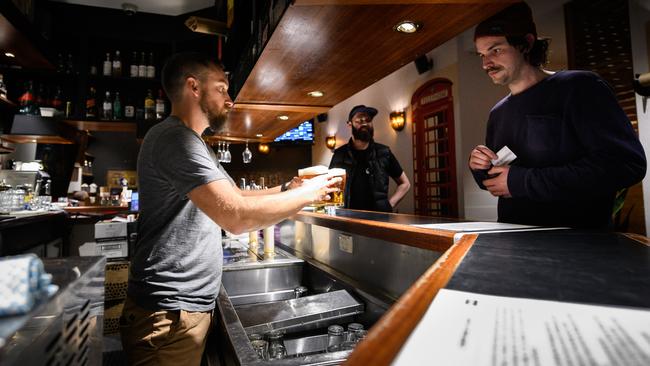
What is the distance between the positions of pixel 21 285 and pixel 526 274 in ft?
2.43

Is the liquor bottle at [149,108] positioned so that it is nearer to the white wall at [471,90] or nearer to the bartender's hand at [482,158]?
the white wall at [471,90]

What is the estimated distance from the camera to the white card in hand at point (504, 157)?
4.85ft

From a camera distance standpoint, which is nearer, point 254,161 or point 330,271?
point 330,271

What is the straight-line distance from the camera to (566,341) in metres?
0.32

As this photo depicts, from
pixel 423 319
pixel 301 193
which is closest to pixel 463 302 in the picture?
pixel 423 319

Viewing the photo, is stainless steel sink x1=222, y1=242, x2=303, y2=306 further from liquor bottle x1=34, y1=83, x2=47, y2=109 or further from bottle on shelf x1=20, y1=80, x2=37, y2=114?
liquor bottle x1=34, y1=83, x2=47, y2=109

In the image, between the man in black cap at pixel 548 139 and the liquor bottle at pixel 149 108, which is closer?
the man in black cap at pixel 548 139

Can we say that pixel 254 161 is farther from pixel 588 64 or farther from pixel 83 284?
pixel 83 284

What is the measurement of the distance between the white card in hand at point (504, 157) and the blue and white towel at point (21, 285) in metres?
1.52

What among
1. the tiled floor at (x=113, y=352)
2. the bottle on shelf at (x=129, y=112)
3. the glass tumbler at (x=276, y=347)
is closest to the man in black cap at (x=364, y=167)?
the tiled floor at (x=113, y=352)

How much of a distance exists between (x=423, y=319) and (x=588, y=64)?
485 cm

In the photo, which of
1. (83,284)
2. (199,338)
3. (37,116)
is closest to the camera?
(83,284)

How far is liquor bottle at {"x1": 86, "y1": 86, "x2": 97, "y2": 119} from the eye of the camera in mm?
4660

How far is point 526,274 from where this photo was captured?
0.59 meters
